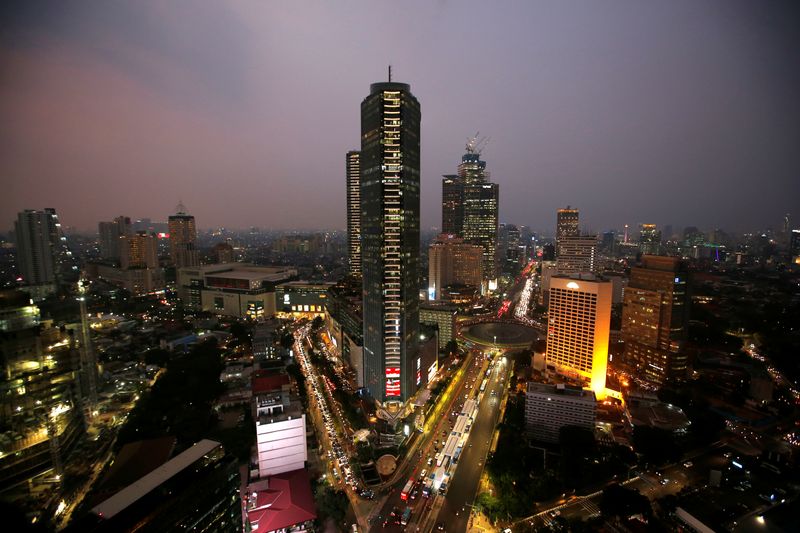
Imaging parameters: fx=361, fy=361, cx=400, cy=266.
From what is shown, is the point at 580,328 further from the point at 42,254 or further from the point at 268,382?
the point at 42,254

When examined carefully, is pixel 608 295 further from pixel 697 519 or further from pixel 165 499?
pixel 165 499

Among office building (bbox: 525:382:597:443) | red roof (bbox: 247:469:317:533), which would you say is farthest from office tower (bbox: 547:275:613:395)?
red roof (bbox: 247:469:317:533)

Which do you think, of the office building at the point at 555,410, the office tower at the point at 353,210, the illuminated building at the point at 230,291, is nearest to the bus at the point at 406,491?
the office building at the point at 555,410

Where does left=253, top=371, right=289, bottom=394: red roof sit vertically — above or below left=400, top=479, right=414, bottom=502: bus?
above

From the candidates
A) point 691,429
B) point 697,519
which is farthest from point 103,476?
point 691,429

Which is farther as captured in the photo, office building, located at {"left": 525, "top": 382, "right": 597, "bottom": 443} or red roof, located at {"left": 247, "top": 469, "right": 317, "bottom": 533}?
office building, located at {"left": 525, "top": 382, "right": 597, "bottom": 443}

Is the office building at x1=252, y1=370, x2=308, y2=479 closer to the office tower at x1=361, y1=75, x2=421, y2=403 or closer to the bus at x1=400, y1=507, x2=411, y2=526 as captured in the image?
the bus at x1=400, y1=507, x2=411, y2=526
